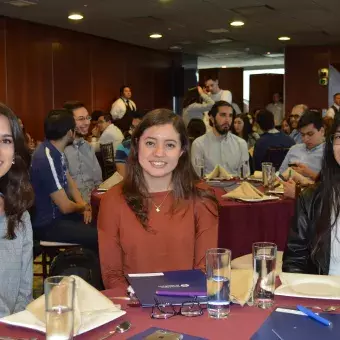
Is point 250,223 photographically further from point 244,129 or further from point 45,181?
point 244,129

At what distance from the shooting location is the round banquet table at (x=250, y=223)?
144 inches

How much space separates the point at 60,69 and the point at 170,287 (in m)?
9.60

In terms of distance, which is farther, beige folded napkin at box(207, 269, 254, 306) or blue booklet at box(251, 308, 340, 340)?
beige folded napkin at box(207, 269, 254, 306)

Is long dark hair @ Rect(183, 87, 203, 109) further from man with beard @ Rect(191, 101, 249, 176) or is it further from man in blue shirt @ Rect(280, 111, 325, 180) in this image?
man in blue shirt @ Rect(280, 111, 325, 180)

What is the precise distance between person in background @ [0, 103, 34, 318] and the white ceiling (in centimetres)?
616

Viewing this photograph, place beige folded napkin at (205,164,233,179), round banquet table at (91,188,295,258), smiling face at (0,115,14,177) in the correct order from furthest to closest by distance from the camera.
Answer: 1. beige folded napkin at (205,164,233,179)
2. round banquet table at (91,188,295,258)
3. smiling face at (0,115,14,177)

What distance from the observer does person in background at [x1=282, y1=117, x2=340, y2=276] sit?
2.11m

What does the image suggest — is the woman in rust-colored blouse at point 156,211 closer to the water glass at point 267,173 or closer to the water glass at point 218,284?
the water glass at point 218,284

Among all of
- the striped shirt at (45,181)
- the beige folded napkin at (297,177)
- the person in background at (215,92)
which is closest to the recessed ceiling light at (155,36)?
the person in background at (215,92)

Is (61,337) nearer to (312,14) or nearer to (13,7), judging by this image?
(13,7)

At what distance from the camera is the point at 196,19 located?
9.37 metres

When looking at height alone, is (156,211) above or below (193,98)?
below

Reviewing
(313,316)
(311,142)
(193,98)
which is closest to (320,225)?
(313,316)

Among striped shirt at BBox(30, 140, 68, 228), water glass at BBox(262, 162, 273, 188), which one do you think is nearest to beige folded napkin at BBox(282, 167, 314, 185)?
water glass at BBox(262, 162, 273, 188)
